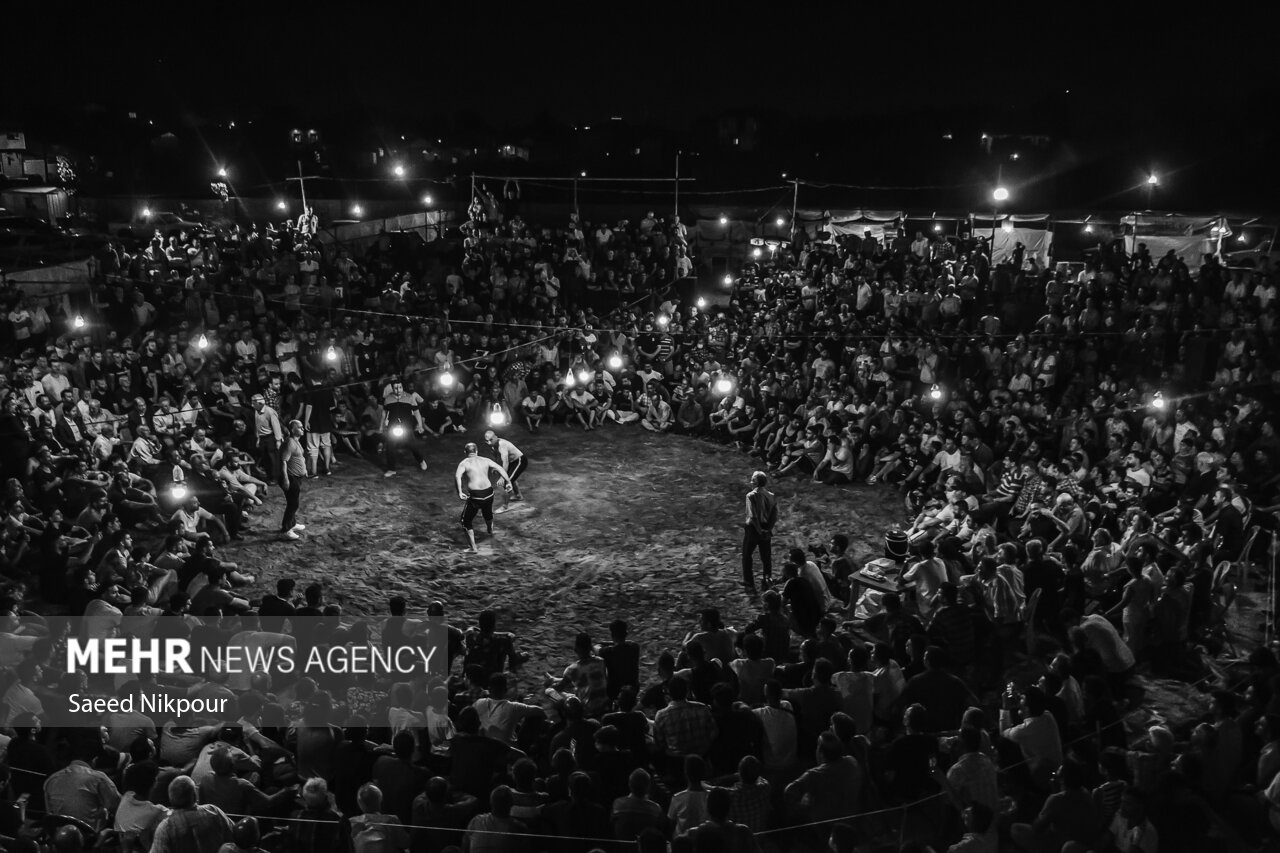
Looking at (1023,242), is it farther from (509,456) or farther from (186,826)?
(186,826)

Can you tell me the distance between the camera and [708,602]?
36.4 feet

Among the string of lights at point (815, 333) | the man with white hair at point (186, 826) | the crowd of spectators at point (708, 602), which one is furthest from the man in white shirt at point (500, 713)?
the string of lights at point (815, 333)

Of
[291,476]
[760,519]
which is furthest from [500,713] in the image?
[291,476]

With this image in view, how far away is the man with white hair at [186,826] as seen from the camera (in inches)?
210

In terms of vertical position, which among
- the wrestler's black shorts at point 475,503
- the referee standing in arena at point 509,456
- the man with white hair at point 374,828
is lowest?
the man with white hair at point 374,828

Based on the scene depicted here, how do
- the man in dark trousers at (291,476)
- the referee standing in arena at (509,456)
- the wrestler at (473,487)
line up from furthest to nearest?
the referee standing in arena at (509,456)
the man in dark trousers at (291,476)
the wrestler at (473,487)

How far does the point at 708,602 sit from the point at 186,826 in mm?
6571

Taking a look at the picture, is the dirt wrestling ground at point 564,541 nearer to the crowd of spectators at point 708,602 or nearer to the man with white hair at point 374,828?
the crowd of spectators at point 708,602

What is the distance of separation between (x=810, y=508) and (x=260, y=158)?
48.1m

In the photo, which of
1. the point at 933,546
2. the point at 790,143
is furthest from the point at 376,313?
the point at 790,143

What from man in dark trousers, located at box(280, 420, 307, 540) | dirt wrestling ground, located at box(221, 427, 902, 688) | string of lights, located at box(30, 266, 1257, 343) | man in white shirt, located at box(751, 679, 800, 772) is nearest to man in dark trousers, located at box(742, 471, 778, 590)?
dirt wrestling ground, located at box(221, 427, 902, 688)

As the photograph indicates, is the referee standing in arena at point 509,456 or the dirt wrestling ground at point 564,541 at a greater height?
the referee standing in arena at point 509,456

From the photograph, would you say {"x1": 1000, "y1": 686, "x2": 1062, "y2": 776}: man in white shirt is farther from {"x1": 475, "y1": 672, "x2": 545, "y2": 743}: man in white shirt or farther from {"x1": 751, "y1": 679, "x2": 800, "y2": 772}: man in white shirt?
{"x1": 475, "y1": 672, "x2": 545, "y2": 743}: man in white shirt

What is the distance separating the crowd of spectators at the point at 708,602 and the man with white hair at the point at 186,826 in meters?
0.02
